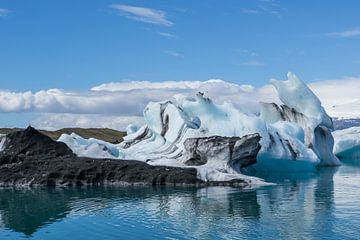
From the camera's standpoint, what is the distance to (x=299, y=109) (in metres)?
49.0

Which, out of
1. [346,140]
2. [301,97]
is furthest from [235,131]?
[346,140]

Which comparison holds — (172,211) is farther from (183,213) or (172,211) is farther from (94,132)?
(94,132)

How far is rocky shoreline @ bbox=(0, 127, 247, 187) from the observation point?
31250 mm

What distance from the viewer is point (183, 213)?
20969 millimetres

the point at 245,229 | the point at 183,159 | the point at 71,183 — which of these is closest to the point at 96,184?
the point at 71,183

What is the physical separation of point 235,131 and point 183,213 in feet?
67.2

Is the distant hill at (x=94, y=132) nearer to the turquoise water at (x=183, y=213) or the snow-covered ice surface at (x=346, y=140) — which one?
the snow-covered ice surface at (x=346, y=140)

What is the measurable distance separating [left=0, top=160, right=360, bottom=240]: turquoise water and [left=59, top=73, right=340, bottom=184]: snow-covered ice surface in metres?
7.05

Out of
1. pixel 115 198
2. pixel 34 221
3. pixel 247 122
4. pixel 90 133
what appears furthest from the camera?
pixel 90 133

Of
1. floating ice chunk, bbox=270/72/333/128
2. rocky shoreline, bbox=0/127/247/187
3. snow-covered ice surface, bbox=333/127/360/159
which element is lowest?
rocky shoreline, bbox=0/127/247/187

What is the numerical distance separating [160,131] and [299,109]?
487 inches

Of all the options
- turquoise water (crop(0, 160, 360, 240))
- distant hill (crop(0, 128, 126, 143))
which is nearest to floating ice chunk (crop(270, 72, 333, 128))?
turquoise water (crop(0, 160, 360, 240))

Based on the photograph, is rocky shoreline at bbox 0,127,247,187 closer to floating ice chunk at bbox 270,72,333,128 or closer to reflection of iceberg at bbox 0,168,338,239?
reflection of iceberg at bbox 0,168,338,239

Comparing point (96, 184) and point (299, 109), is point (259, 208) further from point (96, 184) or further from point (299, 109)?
point (299, 109)
